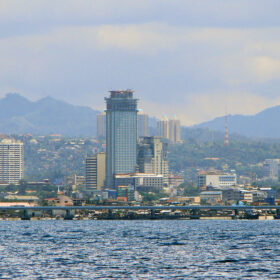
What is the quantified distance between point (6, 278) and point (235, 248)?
132 feet

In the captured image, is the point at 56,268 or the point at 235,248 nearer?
the point at 56,268

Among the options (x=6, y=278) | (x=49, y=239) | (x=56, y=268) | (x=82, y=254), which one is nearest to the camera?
(x=6, y=278)

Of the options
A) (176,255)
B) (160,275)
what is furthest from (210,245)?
(160,275)

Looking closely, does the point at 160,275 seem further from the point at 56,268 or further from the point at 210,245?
the point at 210,245

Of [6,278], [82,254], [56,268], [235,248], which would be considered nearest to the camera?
[6,278]

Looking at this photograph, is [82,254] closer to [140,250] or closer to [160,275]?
[140,250]

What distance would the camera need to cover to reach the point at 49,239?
144m

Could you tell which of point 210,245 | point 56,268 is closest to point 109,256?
point 56,268

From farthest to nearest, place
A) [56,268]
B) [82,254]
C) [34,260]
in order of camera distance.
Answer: [82,254] < [34,260] < [56,268]

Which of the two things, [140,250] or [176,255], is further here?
[140,250]

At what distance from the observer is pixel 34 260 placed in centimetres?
10006

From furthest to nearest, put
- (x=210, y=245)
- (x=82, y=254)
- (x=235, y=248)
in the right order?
(x=210, y=245)
(x=235, y=248)
(x=82, y=254)

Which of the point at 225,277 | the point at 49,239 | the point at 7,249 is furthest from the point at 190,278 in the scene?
the point at 49,239

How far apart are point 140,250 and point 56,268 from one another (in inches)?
978
